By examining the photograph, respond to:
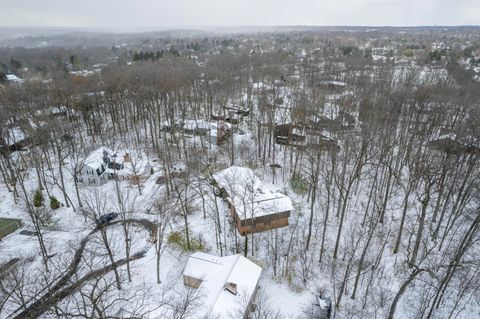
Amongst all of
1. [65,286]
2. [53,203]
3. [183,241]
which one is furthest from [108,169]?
[65,286]

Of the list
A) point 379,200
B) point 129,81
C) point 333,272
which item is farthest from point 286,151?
point 129,81

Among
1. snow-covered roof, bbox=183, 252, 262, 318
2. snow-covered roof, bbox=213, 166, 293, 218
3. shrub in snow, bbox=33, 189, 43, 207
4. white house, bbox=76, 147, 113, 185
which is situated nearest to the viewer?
snow-covered roof, bbox=183, 252, 262, 318

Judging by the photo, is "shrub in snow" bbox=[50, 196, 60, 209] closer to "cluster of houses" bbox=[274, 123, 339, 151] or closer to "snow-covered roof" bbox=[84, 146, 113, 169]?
"snow-covered roof" bbox=[84, 146, 113, 169]

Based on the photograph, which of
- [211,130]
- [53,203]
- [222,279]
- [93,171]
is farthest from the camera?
[211,130]

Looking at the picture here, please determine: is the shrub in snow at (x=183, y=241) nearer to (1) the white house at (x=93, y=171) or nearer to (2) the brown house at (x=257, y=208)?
(2) the brown house at (x=257, y=208)

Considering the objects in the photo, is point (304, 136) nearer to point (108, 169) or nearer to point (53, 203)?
point (108, 169)

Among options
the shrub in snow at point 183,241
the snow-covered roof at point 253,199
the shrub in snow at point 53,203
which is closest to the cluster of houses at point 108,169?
the shrub in snow at point 53,203

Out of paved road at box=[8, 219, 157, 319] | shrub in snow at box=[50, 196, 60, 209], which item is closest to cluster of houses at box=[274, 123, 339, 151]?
paved road at box=[8, 219, 157, 319]
